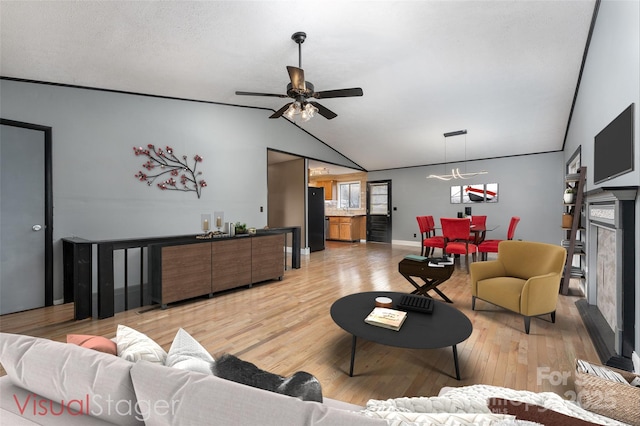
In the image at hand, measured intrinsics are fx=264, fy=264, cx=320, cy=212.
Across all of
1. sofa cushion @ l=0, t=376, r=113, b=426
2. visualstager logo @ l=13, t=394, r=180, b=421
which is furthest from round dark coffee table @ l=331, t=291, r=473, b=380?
sofa cushion @ l=0, t=376, r=113, b=426

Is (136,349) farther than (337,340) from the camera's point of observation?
No

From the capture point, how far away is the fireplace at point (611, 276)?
6.26 feet

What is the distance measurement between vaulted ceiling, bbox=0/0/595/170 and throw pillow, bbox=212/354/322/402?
2913 mm

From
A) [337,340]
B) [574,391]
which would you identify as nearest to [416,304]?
[337,340]

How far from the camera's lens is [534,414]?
735mm

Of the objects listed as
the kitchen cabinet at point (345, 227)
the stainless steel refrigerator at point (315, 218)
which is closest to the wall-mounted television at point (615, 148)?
the stainless steel refrigerator at point (315, 218)

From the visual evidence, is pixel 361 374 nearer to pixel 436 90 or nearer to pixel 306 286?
pixel 306 286

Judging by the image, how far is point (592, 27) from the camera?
2.90 meters

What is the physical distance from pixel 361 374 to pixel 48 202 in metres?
3.91

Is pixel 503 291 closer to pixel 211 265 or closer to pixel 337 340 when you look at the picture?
pixel 337 340

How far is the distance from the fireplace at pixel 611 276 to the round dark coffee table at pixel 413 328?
1.15 m

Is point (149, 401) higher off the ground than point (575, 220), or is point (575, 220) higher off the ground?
point (575, 220)

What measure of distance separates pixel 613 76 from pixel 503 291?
215cm

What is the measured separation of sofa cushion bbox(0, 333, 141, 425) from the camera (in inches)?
28.3
